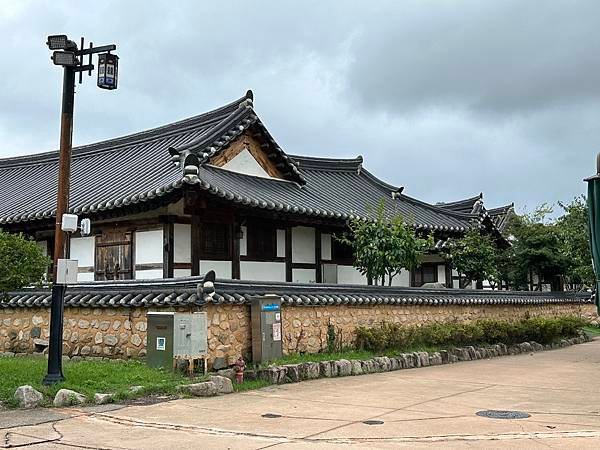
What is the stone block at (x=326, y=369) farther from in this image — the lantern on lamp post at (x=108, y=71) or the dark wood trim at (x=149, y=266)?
the lantern on lamp post at (x=108, y=71)

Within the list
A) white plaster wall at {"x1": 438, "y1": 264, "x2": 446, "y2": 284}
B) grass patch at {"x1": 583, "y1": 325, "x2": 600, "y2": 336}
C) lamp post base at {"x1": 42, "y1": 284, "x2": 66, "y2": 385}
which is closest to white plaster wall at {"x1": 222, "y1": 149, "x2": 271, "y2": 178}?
lamp post base at {"x1": 42, "y1": 284, "x2": 66, "y2": 385}

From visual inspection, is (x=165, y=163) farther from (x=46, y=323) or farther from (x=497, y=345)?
(x=497, y=345)

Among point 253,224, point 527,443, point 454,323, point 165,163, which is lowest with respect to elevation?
point 527,443

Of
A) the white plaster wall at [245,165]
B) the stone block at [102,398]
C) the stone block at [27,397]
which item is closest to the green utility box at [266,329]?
the stone block at [102,398]

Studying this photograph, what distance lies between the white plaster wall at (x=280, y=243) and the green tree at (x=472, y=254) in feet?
25.4

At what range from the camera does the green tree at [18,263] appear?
1261cm

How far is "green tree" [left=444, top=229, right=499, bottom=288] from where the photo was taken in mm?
25266

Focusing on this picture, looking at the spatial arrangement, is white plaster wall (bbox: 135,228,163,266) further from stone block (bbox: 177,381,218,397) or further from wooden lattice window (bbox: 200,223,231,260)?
stone block (bbox: 177,381,218,397)

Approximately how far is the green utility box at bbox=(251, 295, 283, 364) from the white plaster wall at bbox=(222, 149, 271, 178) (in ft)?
22.6

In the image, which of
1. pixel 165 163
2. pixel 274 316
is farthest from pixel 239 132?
pixel 274 316

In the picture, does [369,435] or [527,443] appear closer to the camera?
[527,443]

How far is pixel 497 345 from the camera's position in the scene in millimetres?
20750

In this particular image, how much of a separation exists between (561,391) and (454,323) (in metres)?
7.23

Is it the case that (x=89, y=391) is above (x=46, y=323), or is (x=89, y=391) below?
below
